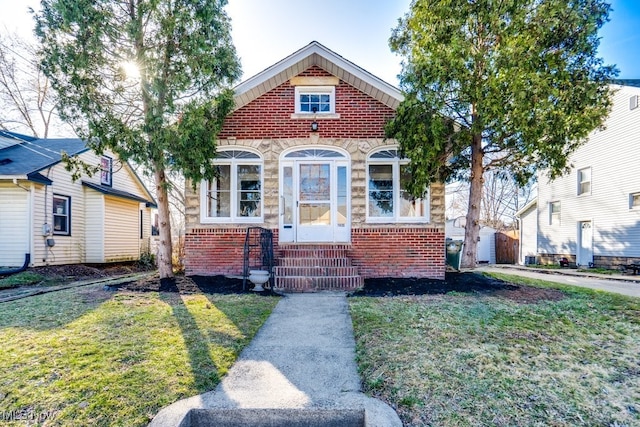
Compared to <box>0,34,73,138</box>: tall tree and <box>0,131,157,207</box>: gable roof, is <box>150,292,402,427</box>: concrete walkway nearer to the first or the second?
<box>0,131,157,207</box>: gable roof

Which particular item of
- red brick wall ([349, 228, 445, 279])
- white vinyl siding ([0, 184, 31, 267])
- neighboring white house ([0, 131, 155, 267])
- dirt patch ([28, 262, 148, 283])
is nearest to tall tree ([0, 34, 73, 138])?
neighboring white house ([0, 131, 155, 267])

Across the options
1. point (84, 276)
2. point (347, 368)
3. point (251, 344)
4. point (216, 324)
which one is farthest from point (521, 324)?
point (84, 276)

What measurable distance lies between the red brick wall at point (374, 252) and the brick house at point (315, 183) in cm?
2

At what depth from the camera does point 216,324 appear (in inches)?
176

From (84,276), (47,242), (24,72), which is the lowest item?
(84,276)

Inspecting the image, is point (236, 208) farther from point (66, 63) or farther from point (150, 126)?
point (66, 63)

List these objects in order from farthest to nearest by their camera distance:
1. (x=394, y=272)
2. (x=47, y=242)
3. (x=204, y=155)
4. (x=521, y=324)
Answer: (x=47, y=242) → (x=394, y=272) → (x=204, y=155) → (x=521, y=324)

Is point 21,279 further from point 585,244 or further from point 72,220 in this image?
point 585,244

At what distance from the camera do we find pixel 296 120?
8391 mm

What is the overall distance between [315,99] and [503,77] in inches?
161

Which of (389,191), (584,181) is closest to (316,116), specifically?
(389,191)

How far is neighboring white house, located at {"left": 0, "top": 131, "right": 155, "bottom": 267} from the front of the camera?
10.3 m

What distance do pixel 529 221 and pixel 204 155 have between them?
61.0ft

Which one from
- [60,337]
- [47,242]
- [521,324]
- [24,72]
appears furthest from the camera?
[24,72]
